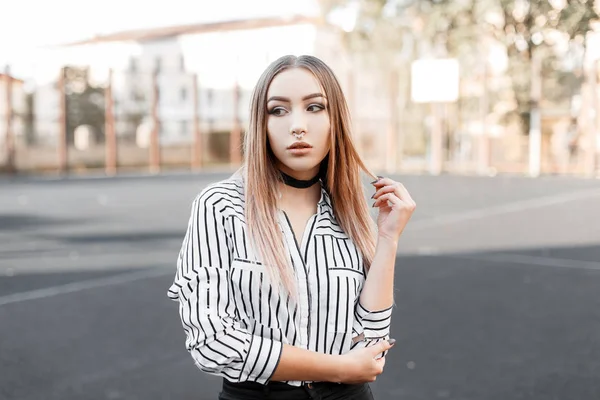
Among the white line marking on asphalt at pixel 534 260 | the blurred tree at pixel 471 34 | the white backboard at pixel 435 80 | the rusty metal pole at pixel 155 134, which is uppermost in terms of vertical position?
the blurred tree at pixel 471 34

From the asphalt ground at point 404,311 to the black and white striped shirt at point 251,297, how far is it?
8.37 ft

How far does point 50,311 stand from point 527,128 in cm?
2465

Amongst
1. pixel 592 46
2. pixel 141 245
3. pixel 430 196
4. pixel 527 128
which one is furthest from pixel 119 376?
pixel 527 128

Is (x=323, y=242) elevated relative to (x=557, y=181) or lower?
elevated

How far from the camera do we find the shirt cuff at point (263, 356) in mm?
1350

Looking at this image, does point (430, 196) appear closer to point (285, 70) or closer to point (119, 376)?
point (119, 376)

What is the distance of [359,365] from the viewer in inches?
55.9

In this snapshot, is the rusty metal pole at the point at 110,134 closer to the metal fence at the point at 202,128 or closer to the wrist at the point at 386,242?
the metal fence at the point at 202,128

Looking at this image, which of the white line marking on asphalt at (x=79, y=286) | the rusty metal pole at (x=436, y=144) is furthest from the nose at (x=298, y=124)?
the rusty metal pole at (x=436, y=144)

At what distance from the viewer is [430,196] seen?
1756 cm

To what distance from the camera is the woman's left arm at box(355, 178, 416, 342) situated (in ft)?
4.87

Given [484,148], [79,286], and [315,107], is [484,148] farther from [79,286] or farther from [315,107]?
[315,107]

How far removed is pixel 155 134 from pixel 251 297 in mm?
25452

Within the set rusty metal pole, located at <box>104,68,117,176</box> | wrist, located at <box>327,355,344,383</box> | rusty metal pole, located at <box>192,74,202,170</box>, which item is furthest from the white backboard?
wrist, located at <box>327,355,344,383</box>
